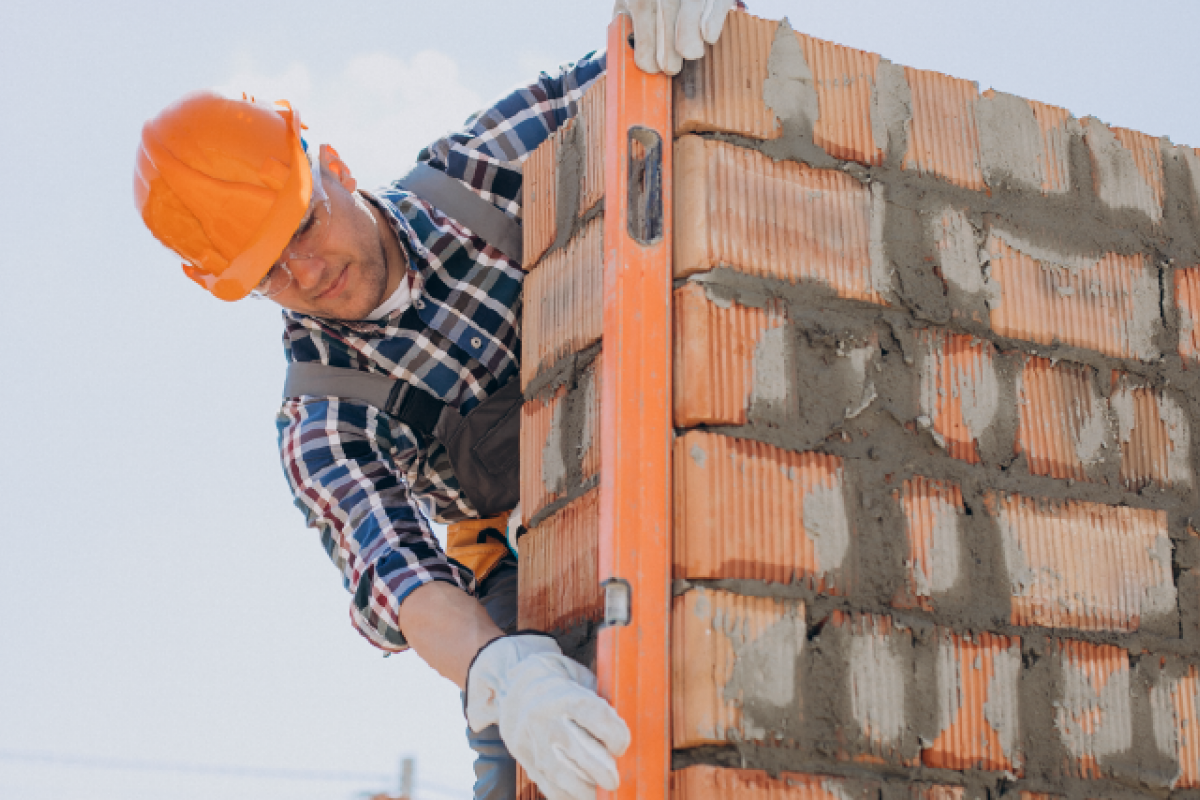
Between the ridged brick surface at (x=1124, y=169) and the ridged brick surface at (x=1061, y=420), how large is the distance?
410 millimetres

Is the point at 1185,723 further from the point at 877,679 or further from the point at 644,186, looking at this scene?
the point at 644,186

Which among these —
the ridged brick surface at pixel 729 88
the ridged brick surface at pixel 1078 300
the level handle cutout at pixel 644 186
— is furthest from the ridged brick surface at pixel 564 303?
the ridged brick surface at pixel 1078 300

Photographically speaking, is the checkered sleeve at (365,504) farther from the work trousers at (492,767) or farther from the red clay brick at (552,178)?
the red clay brick at (552,178)

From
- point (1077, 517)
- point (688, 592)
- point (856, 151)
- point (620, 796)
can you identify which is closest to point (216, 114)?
point (856, 151)

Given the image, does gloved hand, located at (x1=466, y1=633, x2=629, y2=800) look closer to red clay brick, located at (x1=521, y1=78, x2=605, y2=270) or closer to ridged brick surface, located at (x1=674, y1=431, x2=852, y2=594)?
ridged brick surface, located at (x1=674, y1=431, x2=852, y2=594)

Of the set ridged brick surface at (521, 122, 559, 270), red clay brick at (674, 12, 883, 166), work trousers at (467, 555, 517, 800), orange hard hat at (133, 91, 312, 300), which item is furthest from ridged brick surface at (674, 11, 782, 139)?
work trousers at (467, 555, 517, 800)

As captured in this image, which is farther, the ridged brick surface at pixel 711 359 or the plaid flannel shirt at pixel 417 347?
the plaid flannel shirt at pixel 417 347

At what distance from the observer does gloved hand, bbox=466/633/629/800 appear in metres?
1.92

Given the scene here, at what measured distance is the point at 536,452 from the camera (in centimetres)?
Result: 260

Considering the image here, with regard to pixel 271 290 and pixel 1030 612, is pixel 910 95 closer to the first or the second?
pixel 1030 612

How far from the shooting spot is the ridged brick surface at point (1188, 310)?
8.54 ft

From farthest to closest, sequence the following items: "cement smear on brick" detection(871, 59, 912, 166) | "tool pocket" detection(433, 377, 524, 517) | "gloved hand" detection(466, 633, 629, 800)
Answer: "tool pocket" detection(433, 377, 524, 517) < "cement smear on brick" detection(871, 59, 912, 166) < "gloved hand" detection(466, 633, 629, 800)

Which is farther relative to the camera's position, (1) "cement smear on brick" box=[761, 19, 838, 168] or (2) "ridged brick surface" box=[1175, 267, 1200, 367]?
(2) "ridged brick surface" box=[1175, 267, 1200, 367]

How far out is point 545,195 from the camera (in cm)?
274
